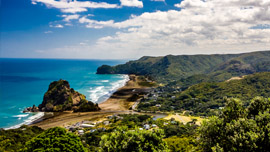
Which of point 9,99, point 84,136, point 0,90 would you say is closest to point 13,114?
point 9,99

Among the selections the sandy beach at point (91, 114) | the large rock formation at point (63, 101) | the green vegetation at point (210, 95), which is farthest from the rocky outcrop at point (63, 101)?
the green vegetation at point (210, 95)

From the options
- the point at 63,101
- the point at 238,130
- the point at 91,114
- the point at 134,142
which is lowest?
the point at 91,114

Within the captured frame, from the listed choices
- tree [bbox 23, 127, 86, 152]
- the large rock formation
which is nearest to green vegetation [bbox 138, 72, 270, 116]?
the large rock formation

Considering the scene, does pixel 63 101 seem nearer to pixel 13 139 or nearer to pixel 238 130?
pixel 13 139

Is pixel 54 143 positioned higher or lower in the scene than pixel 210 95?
higher

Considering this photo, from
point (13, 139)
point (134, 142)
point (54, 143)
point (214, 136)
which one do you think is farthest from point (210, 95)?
point (13, 139)

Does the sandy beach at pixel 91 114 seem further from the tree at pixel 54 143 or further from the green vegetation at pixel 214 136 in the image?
the green vegetation at pixel 214 136

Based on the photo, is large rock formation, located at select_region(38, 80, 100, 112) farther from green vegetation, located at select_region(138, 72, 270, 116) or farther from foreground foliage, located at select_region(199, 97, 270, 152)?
foreground foliage, located at select_region(199, 97, 270, 152)
